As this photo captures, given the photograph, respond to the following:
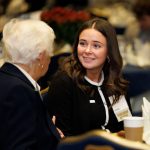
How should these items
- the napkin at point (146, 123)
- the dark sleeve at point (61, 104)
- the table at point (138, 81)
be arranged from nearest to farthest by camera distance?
the napkin at point (146, 123) → the dark sleeve at point (61, 104) → the table at point (138, 81)

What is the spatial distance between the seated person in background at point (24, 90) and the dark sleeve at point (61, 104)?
448 mm

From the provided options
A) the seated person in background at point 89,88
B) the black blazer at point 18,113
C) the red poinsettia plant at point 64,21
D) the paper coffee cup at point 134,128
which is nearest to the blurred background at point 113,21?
the red poinsettia plant at point 64,21

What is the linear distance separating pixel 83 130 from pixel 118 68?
0.53 metres

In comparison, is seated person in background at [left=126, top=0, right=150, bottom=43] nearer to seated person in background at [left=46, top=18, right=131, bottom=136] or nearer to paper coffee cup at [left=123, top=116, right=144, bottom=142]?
seated person in background at [left=46, top=18, right=131, bottom=136]

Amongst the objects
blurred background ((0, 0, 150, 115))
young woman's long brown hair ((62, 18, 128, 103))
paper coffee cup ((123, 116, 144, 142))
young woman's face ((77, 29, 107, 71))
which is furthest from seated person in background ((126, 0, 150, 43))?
paper coffee cup ((123, 116, 144, 142))

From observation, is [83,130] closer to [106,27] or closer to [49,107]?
[49,107]

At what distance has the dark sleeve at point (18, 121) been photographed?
8.00ft

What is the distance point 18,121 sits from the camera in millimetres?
2443

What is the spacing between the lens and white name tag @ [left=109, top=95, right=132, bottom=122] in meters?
3.36

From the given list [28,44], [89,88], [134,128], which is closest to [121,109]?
[89,88]

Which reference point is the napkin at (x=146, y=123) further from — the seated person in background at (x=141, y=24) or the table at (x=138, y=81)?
the seated person in background at (x=141, y=24)

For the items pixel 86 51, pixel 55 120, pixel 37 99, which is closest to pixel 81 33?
pixel 86 51

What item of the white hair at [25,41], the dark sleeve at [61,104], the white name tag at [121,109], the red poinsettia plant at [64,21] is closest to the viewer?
the white hair at [25,41]

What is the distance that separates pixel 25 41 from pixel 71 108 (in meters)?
0.75
